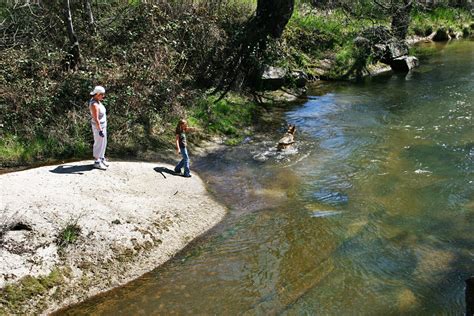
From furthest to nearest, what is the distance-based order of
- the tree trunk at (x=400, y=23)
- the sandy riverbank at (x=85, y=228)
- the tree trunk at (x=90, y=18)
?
the tree trunk at (x=400, y=23) < the tree trunk at (x=90, y=18) < the sandy riverbank at (x=85, y=228)

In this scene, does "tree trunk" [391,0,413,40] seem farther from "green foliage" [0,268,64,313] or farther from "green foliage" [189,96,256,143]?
"green foliage" [0,268,64,313]

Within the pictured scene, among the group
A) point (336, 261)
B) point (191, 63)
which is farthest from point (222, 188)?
point (191, 63)

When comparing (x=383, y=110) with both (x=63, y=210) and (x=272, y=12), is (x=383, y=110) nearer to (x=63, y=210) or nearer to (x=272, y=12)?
(x=272, y=12)

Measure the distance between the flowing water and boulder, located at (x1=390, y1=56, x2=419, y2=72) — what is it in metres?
8.67

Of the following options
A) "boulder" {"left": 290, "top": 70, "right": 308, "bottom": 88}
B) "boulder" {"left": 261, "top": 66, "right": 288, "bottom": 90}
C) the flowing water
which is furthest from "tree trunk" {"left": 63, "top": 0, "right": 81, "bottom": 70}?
"boulder" {"left": 290, "top": 70, "right": 308, "bottom": 88}

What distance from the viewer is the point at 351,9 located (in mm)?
24047

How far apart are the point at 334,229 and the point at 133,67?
368 inches

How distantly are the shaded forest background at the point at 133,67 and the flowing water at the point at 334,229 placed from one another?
238cm

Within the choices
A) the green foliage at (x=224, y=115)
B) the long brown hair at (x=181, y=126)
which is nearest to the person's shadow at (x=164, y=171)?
the long brown hair at (x=181, y=126)

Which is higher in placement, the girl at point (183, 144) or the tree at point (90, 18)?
the tree at point (90, 18)

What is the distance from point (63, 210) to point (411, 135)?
11010mm

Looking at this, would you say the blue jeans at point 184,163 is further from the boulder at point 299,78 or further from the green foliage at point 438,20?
the green foliage at point 438,20

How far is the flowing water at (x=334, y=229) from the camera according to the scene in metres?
7.77

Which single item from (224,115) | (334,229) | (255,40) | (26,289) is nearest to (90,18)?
(224,115)
